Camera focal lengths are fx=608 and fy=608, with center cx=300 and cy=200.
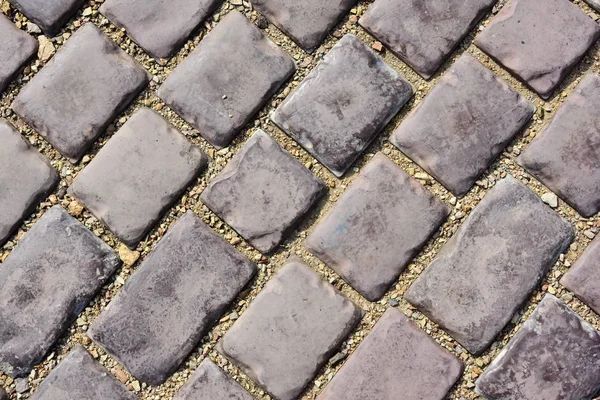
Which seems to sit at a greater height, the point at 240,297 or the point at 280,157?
the point at 280,157

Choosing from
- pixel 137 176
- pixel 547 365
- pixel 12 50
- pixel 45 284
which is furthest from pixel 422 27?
pixel 45 284

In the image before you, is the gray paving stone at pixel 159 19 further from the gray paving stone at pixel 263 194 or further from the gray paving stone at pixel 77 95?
the gray paving stone at pixel 263 194

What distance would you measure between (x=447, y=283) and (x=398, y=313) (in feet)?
0.53

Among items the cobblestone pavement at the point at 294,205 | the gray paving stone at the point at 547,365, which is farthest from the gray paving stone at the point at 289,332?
the gray paving stone at the point at 547,365

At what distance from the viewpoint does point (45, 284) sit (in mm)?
1700

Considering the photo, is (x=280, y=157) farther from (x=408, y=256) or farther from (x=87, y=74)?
(x=87, y=74)

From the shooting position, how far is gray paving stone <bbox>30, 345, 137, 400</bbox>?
66.5 inches

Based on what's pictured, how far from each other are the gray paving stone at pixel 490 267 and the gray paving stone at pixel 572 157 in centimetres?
7

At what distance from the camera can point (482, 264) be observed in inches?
67.8

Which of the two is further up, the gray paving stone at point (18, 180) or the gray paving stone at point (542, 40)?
the gray paving stone at point (542, 40)

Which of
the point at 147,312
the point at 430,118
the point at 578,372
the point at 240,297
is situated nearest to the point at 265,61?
the point at 430,118

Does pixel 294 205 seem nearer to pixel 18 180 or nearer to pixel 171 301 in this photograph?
pixel 171 301

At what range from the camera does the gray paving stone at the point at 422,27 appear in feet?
5.76

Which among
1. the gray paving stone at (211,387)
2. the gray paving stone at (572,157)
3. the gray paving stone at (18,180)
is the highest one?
the gray paving stone at (572,157)
